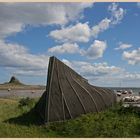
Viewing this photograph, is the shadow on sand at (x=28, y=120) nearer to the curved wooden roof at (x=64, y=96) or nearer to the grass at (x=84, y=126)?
the grass at (x=84, y=126)

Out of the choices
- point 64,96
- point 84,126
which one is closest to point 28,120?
point 64,96

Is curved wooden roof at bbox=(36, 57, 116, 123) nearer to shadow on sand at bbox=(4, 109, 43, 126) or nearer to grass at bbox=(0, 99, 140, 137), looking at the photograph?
shadow on sand at bbox=(4, 109, 43, 126)

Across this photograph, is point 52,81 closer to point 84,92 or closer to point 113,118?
point 84,92

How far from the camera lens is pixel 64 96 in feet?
80.4

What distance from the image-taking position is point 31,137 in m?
20.9

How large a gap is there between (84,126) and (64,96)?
321 centimetres

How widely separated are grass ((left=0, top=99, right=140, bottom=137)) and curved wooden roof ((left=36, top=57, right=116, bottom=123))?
64cm

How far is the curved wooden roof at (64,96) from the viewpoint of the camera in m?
23.9

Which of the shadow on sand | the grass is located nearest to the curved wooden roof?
the shadow on sand

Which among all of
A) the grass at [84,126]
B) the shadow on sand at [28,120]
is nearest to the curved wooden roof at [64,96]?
the shadow on sand at [28,120]

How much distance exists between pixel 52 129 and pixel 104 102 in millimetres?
7294

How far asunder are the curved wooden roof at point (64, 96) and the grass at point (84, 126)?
0.64 meters

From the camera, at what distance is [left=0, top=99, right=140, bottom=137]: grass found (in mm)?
21372

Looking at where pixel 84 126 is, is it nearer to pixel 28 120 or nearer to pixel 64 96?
pixel 64 96
